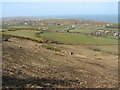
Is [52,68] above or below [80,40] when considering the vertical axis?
below

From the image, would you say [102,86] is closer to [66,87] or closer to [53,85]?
[66,87]

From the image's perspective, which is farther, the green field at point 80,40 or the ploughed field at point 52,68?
the green field at point 80,40

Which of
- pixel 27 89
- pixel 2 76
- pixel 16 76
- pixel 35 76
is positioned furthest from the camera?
pixel 35 76

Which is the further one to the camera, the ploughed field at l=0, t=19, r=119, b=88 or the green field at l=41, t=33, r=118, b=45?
the green field at l=41, t=33, r=118, b=45

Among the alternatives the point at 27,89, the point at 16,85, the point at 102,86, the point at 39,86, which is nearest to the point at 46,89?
the point at 39,86

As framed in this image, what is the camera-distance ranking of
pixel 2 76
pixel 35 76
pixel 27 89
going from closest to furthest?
pixel 27 89 < pixel 2 76 < pixel 35 76

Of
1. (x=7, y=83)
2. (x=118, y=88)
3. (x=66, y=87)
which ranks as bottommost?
(x=118, y=88)

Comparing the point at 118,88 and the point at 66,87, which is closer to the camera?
the point at 66,87

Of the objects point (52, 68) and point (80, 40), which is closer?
point (52, 68)

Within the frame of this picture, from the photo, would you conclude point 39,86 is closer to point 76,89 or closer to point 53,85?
point 53,85

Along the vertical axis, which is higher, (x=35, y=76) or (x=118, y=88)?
(x=35, y=76)
